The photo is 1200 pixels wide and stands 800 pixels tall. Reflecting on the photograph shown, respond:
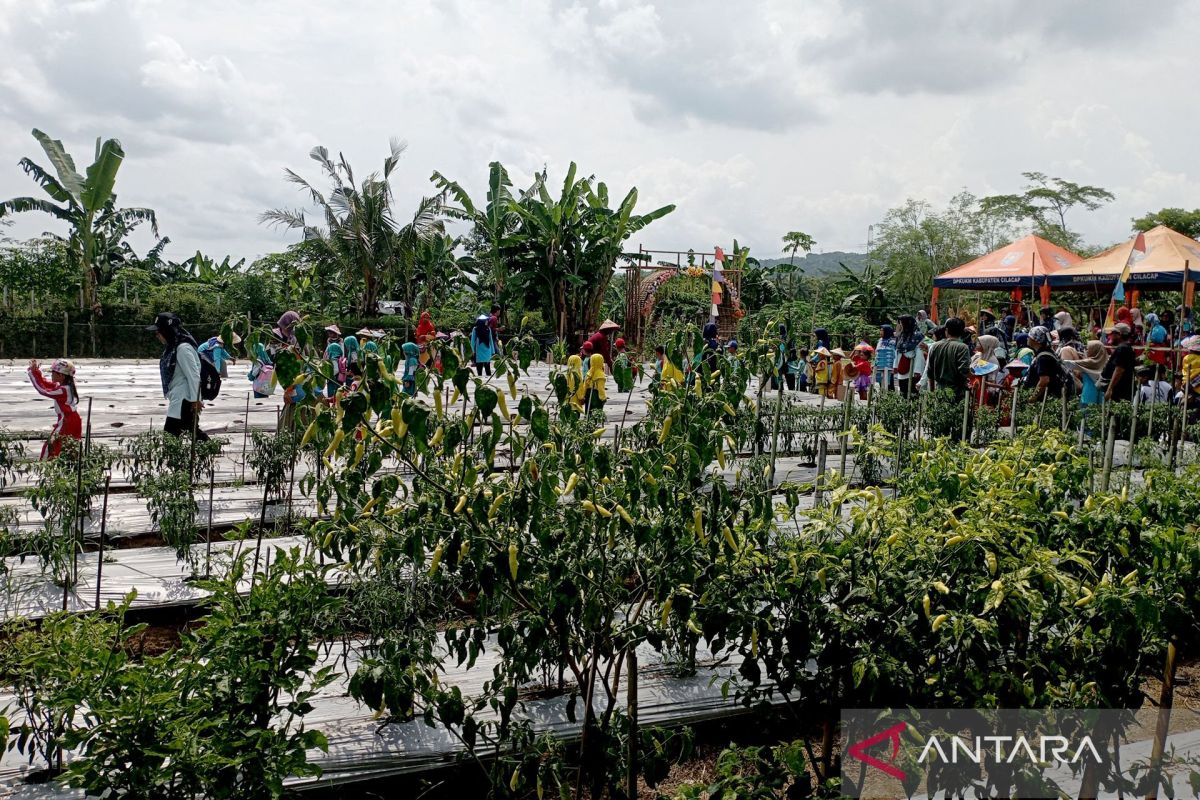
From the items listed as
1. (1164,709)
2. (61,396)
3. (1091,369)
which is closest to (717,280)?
(1091,369)

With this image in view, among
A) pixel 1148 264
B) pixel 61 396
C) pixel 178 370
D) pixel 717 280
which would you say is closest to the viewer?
pixel 61 396

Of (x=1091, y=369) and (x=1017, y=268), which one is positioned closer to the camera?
(x=1091, y=369)

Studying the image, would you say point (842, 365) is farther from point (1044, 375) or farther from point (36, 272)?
point (36, 272)

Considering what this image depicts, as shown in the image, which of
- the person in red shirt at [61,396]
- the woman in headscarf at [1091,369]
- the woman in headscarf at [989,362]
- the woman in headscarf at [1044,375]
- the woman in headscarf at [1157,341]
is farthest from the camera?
the woman in headscarf at [1157,341]

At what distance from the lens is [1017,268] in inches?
577

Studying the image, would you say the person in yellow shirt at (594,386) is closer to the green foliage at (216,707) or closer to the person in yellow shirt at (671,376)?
the person in yellow shirt at (671,376)

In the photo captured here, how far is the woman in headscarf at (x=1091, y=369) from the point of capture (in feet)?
28.3

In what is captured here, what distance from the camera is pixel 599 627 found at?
82.3 inches

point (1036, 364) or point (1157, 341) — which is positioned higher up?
point (1157, 341)

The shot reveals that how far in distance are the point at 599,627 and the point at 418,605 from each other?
1400 mm

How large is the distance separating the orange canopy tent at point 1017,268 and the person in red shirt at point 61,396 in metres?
13.0

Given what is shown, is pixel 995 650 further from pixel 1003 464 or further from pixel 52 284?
pixel 52 284

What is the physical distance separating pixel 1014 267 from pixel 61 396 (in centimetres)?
1374

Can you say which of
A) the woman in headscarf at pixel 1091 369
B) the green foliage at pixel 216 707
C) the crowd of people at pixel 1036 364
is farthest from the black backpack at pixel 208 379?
the woman in headscarf at pixel 1091 369
